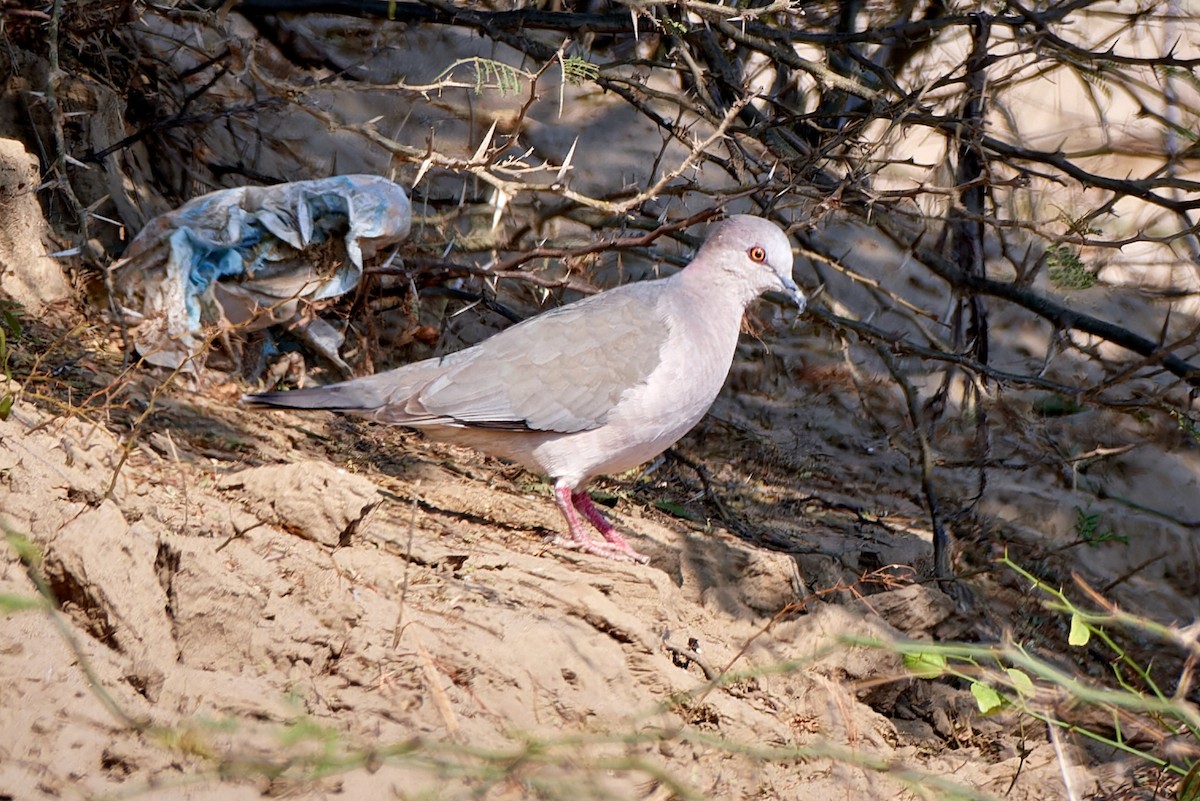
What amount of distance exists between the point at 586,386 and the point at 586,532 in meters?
0.59

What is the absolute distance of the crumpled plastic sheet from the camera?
549 cm

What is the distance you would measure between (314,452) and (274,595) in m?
2.08

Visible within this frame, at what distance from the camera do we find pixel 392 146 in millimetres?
5348

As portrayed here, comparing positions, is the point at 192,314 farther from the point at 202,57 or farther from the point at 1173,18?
the point at 1173,18

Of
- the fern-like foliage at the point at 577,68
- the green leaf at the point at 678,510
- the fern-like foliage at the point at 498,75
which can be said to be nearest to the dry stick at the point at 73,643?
the fern-like foliage at the point at 498,75

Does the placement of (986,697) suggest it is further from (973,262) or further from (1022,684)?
(973,262)

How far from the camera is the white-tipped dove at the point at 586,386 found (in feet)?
14.9

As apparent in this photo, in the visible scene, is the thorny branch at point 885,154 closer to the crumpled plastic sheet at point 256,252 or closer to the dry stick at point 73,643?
→ the crumpled plastic sheet at point 256,252

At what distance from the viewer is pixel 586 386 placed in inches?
179

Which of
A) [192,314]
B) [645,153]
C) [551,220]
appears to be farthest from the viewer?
[645,153]

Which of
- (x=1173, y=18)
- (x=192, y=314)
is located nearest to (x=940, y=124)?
(x=1173, y=18)

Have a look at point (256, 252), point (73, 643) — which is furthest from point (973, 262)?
point (73, 643)

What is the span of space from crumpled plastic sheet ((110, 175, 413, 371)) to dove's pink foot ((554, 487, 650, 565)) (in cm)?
153

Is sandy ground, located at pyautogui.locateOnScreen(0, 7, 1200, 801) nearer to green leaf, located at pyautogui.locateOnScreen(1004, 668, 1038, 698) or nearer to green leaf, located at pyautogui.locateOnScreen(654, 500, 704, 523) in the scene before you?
green leaf, located at pyautogui.locateOnScreen(654, 500, 704, 523)
